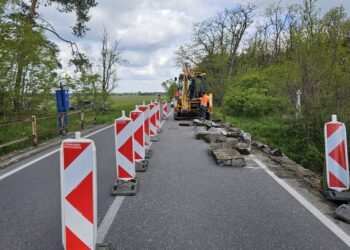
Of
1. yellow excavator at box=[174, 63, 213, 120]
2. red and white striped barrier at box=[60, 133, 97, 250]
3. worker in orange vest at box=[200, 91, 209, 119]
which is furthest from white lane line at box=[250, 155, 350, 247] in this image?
yellow excavator at box=[174, 63, 213, 120]

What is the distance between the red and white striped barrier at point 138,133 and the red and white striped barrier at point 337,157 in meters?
3.64

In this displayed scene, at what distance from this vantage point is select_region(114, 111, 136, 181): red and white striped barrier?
5461mm

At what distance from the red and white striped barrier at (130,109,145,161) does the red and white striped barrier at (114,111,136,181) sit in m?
1.13

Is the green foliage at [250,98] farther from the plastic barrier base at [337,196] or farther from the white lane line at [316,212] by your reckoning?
the plastic barrier base at [337,196]

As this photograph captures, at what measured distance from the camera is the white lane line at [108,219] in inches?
148

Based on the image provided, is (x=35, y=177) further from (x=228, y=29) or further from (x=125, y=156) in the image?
(x=228, y=29)

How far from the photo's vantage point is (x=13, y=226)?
4.07 m

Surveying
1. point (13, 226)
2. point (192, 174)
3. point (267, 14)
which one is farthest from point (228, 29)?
point (13, 226)

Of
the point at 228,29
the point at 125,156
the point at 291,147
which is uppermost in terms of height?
the point at 228,29

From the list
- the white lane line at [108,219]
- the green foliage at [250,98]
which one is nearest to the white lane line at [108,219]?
the white lane line at [108,219]

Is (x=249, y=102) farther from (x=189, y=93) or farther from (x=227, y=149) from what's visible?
(x=227, y=149)

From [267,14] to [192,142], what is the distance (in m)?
39.6

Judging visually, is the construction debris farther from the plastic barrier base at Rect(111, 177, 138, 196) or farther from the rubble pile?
the plastic barrier base at Rect(111, 177, 138, 196)

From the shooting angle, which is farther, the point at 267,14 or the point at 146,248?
the point at 267,14
